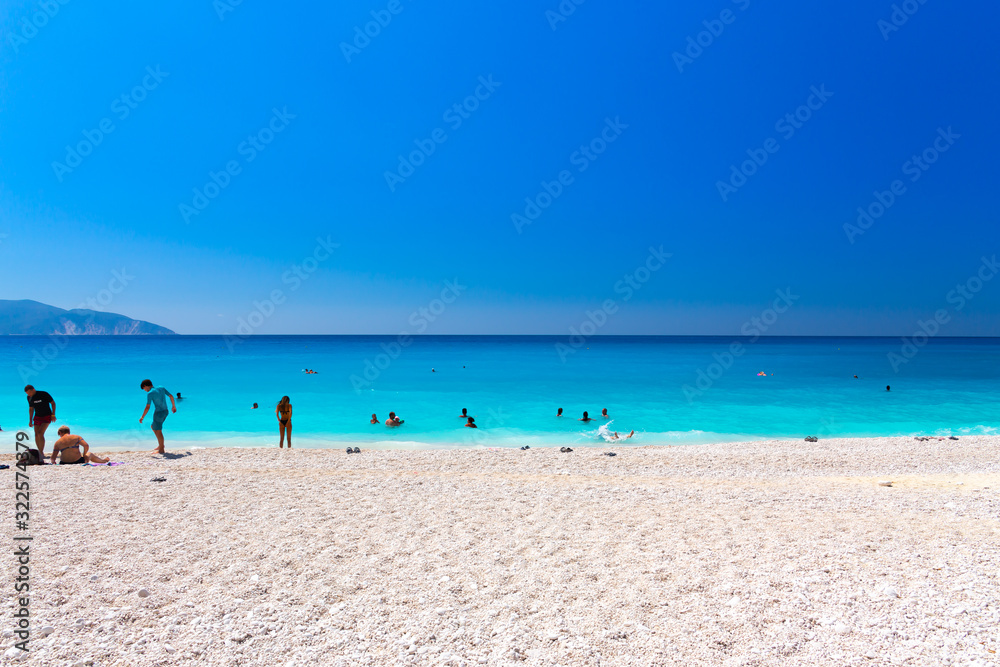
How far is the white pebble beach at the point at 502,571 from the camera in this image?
4.58 metres

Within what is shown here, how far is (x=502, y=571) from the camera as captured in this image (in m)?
6.12

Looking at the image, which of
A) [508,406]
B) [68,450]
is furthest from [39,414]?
[508,406]

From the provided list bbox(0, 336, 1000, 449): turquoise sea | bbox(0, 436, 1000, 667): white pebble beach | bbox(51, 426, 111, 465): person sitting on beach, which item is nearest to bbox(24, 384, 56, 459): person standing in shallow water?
bbox(51, 426, 111, 465): person sitting on beach

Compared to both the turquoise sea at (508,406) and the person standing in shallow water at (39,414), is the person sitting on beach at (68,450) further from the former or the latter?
the turquoise sea at (508,406)

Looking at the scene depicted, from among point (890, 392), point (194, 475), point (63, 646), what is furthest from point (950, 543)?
point (890, 392)

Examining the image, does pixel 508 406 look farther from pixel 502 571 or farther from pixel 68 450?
pixel 502 571

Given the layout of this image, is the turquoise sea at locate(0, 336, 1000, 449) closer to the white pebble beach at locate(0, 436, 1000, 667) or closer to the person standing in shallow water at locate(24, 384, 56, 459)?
the person standing in shallow water at locate(24, 384, 56, 459)

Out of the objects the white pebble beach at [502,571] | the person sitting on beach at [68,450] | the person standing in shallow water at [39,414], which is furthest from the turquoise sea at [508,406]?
the white pebble beach at [502,571]

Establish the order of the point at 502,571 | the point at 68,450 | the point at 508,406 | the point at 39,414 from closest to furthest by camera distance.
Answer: the point at 502,571
the point at 68,450
the point at 39,414
the point at 508,406

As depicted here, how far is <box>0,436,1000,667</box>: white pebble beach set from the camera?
15.0 feet

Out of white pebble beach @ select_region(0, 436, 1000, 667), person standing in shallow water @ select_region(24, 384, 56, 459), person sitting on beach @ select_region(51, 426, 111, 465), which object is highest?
person standing in shallow water @ select_region(24, 384, 56, 459)

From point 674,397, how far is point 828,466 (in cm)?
2226

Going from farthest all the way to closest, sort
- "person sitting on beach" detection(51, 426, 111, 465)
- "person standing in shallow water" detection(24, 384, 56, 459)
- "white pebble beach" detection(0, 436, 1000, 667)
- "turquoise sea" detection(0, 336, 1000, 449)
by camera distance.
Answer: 1. "turquoise sea" detection(0, 336, 1000, 449)
2. "person standing in shallow water" detection(24, 384, 56, 459)
3. "person sitting on beach" detection(51, 426, 111, 465)
4. "white pebble beach" detection(0, 436, 1000, 667)

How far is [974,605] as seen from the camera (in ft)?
16.9
